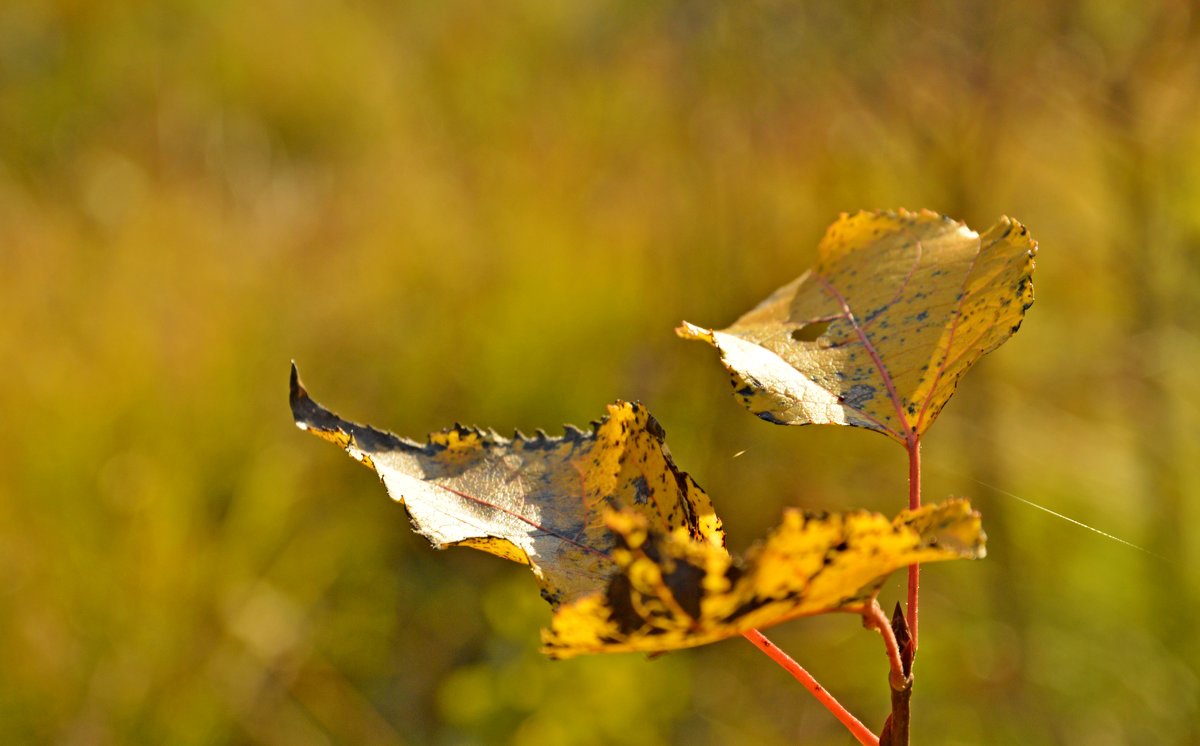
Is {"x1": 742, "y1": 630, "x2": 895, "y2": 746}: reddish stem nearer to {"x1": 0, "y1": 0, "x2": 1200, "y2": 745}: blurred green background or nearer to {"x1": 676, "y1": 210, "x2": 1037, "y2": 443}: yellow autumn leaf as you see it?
{"x1": 676, "y1": 210, "x2": 1037, "y2": 443}: yellow autumn leaf

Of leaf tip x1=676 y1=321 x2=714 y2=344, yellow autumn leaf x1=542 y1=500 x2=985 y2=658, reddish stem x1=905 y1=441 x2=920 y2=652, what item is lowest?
reddish stem x1=905 y1=441 x2=920 y2=652

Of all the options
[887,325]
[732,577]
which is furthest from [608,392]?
[732,577]

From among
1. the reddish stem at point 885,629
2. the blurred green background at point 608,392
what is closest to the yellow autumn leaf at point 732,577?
the reddish stem at point 885,629

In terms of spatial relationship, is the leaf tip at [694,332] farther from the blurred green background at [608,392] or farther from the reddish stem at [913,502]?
the blurred green background at [608,392]

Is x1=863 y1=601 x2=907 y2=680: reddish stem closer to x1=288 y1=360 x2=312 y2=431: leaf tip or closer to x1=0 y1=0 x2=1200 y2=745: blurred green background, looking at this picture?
x1=288 y1=360 x2=312 y2=431: leaf tip

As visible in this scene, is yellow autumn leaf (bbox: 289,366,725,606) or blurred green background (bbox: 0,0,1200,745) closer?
yellow autumn leaf (bbox: 289,366,725,606)

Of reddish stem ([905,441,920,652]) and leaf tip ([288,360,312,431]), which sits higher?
leaf tip ([288,360,312,431])

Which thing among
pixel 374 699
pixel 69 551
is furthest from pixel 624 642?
pixel 69 551

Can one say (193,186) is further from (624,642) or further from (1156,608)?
(624,642)

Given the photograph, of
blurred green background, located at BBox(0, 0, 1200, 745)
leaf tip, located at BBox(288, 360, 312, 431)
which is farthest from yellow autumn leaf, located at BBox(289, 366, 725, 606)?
blurred green background, located at BBox(0, 0, 1200, 745)
